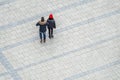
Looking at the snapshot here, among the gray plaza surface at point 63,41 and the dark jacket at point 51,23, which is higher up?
the dark jacket at point 51,23

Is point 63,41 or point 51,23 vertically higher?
point 51,23

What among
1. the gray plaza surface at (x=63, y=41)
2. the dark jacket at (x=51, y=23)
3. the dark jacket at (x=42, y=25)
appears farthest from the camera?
the dark jacket at (x=51, y=23)

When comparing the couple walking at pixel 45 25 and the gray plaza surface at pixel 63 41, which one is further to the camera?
the couple walking at pixel 45 25

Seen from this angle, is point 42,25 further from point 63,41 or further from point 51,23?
point 63,41

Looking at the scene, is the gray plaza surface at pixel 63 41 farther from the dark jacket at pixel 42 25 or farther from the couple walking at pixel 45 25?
the dark jacket at pixel 42 25

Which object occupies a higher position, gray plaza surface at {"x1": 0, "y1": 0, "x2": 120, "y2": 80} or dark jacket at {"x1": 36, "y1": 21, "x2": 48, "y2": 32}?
dark jacket at {"x1": 36, "y1": 21, "x2": 48, "y2": 32}

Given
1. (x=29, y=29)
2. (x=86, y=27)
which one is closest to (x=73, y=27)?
(x=86, y=27)

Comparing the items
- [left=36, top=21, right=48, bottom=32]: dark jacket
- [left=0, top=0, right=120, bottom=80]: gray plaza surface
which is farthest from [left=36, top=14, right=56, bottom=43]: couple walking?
[left=0, top=0, right=120, bottom=80]: gray plaza surface

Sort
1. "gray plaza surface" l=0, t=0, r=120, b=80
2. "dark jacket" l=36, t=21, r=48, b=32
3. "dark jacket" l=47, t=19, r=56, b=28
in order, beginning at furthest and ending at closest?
"dark jacket" l=47, t=19, r=56, b=28 → "dark jacket" l=36, t=21, r=48, b=32 → "gray plaza surface" l=0, t=0, r=120, b=80

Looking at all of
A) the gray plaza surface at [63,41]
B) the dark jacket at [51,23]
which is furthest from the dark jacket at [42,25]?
the gray plaza surface at [63,41]

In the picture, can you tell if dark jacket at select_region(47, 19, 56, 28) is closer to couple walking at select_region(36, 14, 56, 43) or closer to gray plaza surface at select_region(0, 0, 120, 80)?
couple walking at select_region(36, 14, 56, 43)

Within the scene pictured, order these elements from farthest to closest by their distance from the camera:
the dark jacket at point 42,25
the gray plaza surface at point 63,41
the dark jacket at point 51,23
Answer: the dark jacket at point 51,23
the dark jacket at point 42,25
the gray plaza surface at point 63,41

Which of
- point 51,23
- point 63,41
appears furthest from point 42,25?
point 63,41

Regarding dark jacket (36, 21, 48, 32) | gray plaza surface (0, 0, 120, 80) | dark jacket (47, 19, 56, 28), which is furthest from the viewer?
dark jacket (47, 19, 56, 28)
